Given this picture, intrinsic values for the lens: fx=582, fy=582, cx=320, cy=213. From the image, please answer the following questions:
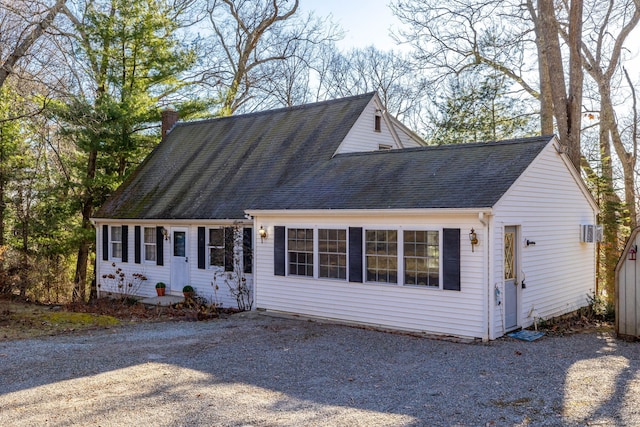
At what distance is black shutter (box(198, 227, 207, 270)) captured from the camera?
611 inches

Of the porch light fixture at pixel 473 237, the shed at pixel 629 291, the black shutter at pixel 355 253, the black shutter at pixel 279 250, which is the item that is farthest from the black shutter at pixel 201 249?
the shed at pixel 629 291

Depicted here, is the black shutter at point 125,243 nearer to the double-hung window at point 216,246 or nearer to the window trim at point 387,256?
the double-hung window at point 216,246

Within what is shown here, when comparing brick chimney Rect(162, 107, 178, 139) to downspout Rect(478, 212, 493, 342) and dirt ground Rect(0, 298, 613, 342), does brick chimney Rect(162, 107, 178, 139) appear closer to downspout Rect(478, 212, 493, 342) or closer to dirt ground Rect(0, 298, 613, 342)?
dirt ground Rect(0, 298, 613, 342)

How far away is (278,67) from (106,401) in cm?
2677

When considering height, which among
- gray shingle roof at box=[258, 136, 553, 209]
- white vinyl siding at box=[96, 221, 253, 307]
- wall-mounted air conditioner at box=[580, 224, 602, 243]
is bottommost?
white vinyl siding at box=[96, 221, 253, 307]

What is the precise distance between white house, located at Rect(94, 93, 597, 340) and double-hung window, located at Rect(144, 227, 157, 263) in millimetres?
58

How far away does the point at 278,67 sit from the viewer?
31.7 meters

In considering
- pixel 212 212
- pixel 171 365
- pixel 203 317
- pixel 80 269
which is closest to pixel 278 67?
pixel 80 269

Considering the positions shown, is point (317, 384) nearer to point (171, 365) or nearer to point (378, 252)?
point (171, 365)

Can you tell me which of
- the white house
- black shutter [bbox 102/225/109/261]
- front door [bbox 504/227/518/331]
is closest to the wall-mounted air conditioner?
the white house

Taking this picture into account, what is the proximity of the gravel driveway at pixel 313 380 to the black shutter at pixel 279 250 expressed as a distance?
6.56 feet

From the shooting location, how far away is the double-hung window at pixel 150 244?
674 inches

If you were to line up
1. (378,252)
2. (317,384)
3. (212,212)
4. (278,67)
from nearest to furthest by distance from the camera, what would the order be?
(317,384) → (378,252) → (212,212) → (278,67)

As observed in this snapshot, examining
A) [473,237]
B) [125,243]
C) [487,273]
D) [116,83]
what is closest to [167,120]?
[116,83]
